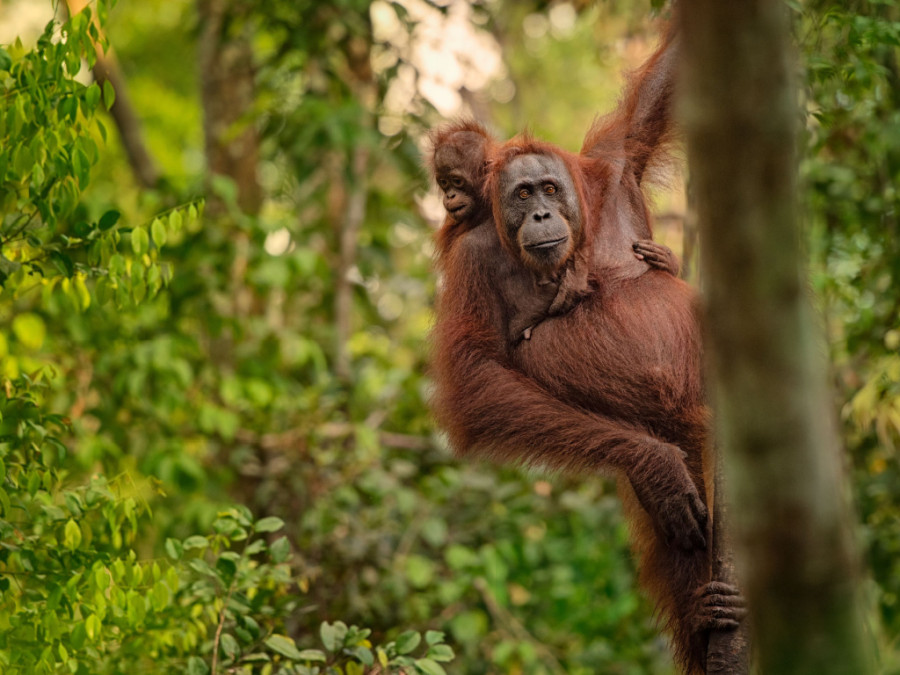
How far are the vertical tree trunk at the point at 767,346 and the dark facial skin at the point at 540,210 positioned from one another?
219 cm

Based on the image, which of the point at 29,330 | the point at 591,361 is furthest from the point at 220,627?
the point at 29,330

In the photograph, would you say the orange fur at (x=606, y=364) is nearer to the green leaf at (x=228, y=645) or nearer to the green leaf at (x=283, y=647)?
the green leaf at (x=283, y=647)

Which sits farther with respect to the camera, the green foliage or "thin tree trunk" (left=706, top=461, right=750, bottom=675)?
the green foliage

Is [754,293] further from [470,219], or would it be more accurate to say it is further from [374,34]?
[374,34]

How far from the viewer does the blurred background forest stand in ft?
10.5

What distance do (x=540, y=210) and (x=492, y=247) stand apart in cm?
37

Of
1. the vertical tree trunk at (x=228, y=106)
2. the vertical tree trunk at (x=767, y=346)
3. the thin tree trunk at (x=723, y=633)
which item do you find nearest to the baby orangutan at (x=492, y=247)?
the thin tree trunk at (x=723, y=633)

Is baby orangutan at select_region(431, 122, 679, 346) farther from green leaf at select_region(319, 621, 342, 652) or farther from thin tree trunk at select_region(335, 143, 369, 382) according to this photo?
thin tree trunk at select_region(335, 143, 369, 382)

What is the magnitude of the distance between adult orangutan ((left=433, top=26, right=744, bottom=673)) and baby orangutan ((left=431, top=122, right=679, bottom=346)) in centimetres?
2

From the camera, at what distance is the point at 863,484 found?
5.39m

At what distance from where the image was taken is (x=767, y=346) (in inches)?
52.6

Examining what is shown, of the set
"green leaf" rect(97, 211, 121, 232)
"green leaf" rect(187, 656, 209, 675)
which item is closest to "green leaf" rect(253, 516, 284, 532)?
"green leaf" rect(187, 656, 209, 675)

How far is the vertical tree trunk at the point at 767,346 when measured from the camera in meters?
Result: 1.28

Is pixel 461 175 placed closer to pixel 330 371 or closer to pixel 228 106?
pixel 330 371
